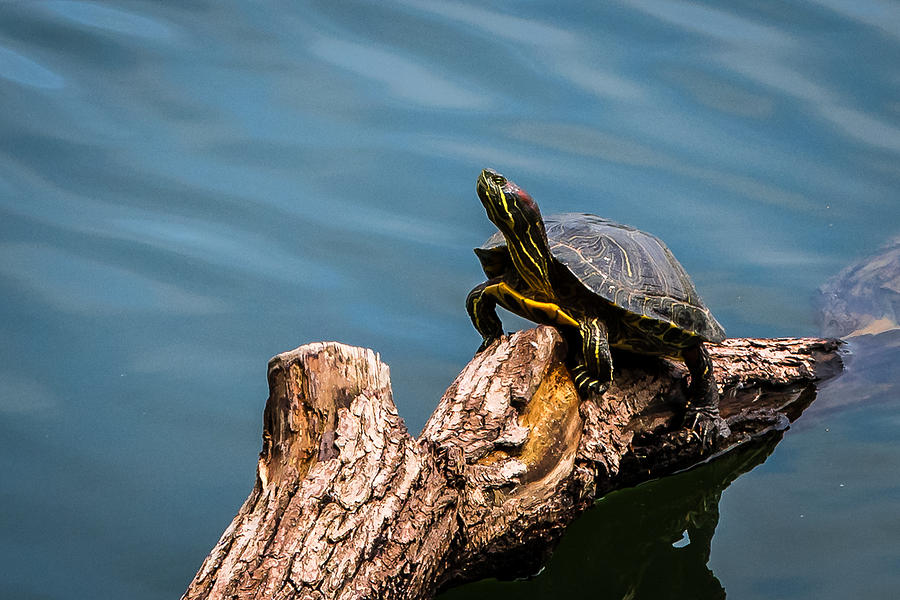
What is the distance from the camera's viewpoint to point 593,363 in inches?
123

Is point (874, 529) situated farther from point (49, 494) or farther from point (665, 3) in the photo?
point (665, 3)

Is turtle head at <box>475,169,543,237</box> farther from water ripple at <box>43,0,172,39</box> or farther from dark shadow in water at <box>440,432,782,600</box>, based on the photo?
water ripple at <box>43,0,172,39</box>

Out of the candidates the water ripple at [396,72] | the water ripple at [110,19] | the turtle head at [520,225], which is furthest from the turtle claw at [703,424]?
the water ripple at [110,19]

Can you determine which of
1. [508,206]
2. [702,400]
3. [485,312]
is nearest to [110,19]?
[485,312]

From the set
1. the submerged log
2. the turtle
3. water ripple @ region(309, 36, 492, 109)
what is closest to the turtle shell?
the turtle

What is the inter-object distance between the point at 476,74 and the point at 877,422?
3845 millimetres

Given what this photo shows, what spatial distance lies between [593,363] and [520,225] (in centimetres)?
52

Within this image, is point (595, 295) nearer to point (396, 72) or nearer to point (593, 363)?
point (593, 363)

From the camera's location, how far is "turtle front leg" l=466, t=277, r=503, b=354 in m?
3.44

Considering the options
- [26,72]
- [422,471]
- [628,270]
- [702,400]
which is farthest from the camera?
[26,72]

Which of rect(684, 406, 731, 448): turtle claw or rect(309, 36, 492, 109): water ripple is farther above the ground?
rect(309, 36, 492, 109): water ripple

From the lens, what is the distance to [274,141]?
243 inches

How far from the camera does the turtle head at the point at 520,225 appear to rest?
3.18 meters

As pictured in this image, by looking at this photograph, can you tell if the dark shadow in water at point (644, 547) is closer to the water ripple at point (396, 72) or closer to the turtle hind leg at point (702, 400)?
the turtle hind leg at point (702, 400)
